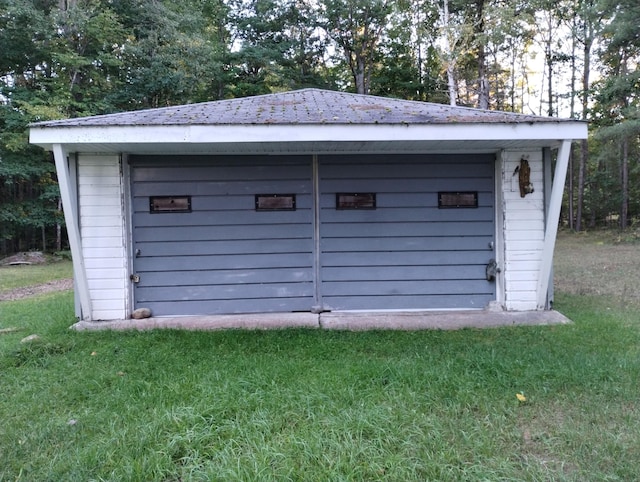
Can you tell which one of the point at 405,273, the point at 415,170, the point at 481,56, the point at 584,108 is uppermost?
the point at 481,56

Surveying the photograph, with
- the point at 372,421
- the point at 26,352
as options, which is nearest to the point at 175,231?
the point at 26,352

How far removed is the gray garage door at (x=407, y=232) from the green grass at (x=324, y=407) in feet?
3.66

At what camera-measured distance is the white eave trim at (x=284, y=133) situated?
3.92 metres

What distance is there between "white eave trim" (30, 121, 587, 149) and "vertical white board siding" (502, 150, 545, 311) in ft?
2.91

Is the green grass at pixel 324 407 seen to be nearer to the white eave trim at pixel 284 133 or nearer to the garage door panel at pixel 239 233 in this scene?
the garage door panel at pixel 239 233

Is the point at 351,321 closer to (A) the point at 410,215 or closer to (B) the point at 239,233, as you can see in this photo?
(A) the point at 410,215

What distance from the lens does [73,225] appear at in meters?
4.35

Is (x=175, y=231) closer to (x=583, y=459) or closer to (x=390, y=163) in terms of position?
(x=390, y=163)

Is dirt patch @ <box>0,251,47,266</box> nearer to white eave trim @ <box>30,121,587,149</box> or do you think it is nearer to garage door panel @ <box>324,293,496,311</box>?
white eave trim @ <box>30,121,587,149</box>

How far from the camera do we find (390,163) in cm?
508

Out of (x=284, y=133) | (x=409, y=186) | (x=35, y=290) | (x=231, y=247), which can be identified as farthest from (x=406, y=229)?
(x=35, y=290)

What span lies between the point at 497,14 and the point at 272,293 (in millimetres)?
14841

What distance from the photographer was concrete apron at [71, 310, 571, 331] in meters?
4.46

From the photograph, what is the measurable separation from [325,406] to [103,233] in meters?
3.57
